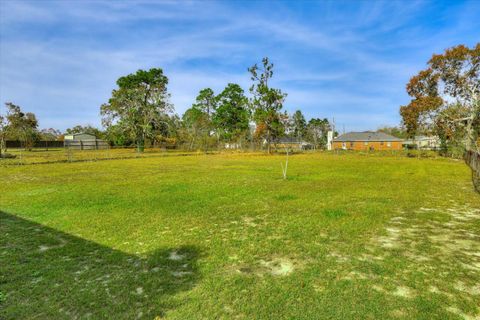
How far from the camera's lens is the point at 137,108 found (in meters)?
40.4

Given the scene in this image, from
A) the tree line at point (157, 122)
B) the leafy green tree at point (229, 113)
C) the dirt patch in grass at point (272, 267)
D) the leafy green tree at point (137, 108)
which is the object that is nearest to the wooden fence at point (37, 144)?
→ the tree line at point (157, 122)

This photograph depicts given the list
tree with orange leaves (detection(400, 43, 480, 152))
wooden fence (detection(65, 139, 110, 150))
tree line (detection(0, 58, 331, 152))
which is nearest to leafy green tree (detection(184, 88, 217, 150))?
tree line (detection(0, 58, 331, 152))

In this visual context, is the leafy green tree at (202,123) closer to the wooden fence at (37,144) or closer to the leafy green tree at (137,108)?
Answer: the leafy green tree at (137,108)

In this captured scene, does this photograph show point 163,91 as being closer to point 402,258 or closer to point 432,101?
point 432,101

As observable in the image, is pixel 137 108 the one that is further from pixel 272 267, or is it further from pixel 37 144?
pixel 272 267

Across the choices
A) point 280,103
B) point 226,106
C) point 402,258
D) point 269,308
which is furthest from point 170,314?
point 226,106

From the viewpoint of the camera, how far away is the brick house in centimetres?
5372

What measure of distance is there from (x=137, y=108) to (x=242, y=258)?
133 feet

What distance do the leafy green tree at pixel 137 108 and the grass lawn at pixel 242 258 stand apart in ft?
110

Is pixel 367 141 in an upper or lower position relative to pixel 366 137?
lower

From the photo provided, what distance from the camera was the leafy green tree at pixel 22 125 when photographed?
1350 inches

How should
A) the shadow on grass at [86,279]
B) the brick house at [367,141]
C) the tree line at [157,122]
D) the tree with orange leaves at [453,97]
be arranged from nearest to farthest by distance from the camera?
the shadow on grass at [86,279], the tree with orange leaves at [453,97], the tree line at [157,122], the brick house at [367,141]

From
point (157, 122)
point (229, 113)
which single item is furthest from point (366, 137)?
point (157, 122)

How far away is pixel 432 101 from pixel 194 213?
29.3 meters
